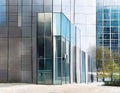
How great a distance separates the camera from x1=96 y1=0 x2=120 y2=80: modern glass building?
120938 millimetres

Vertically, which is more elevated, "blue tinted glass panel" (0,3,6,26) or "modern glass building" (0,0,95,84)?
"blue tinted glass panel" (0,3,6,26)

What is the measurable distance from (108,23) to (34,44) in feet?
238

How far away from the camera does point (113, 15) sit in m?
124

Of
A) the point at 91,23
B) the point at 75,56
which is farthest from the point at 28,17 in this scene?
the point at 91,23

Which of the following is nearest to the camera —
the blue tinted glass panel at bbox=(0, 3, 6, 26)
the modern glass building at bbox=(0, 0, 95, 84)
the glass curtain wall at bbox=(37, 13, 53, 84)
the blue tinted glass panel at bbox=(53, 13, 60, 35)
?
the glass curtain wall at bbox=(37, 13, 53, 84)

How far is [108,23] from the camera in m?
124

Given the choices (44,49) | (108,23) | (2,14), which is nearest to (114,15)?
(108,23)

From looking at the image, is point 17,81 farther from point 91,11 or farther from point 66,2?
point 91,11

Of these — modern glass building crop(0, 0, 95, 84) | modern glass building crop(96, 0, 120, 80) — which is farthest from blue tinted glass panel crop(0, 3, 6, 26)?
modern glass building crop(96, 0, 120, 80)

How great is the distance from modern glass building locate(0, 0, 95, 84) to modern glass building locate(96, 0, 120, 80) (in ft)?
194

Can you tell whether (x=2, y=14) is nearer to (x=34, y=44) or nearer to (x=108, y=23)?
(x=34, y=44)

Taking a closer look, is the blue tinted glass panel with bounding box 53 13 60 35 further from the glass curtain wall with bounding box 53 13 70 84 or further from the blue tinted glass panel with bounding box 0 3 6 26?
the blue tinted glass panel with bounding box 0 3 6 26

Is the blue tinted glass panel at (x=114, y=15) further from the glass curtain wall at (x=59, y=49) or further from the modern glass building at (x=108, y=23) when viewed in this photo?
the glass curtain wall at (x=59, y=49)

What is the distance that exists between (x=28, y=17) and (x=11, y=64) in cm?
591
